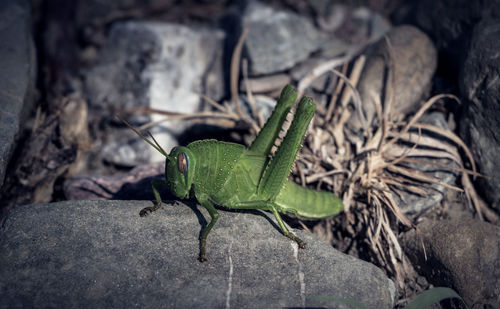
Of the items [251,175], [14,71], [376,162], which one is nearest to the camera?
[251,175]

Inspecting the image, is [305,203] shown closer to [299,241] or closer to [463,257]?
[299,241]

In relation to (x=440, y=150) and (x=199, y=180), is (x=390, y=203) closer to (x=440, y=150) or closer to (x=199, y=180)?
(x=440, y=150)

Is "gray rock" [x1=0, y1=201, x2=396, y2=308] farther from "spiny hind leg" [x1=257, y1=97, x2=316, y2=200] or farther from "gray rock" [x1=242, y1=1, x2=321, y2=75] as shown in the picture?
"gray rock" [x1=242, y1=1, x2=321, y2=75]

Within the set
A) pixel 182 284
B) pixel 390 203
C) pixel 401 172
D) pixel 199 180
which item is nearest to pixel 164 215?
pixel 199 180

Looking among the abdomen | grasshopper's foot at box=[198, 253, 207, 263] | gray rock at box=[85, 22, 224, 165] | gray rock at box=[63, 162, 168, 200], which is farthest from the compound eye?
gray rock at box=[85, 22, 224, 165]

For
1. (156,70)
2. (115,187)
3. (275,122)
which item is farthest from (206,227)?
(156,70)

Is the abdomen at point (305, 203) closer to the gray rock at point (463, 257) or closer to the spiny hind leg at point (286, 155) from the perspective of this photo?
the spiny hind leg at point (286, 155)

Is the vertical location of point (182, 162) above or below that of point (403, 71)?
below
